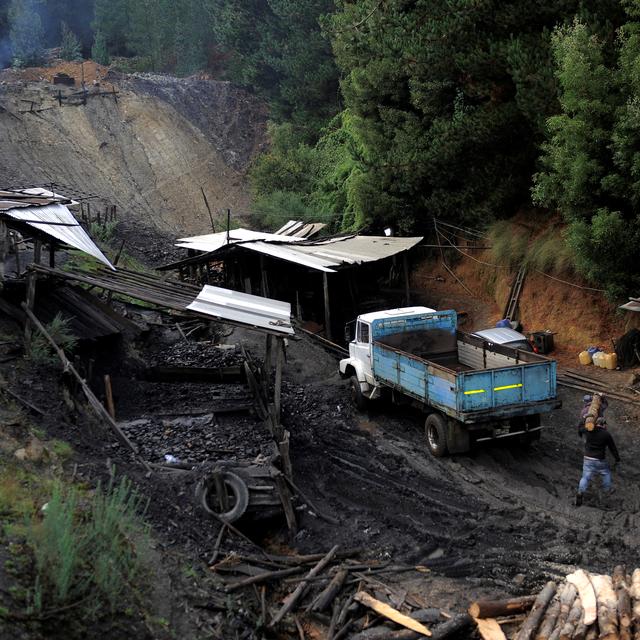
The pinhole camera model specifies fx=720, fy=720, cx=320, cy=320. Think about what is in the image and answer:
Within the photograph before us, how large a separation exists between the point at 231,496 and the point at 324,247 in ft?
47.7

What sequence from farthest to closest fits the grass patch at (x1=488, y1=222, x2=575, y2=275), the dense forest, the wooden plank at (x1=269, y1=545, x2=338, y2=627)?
the grass patch at (x1=488, y1=222, x2=575, y2=275)
the dense forest
the wooden plank at (x1=269, y1=545, x2=338, y2=627)

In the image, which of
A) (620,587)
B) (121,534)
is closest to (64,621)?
(121,534)

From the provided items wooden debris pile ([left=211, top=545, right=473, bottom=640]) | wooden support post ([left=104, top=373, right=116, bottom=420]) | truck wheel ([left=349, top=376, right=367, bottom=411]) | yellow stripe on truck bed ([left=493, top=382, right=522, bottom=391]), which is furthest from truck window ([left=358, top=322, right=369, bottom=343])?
wooden debris pile ([left=211, top=545, right=473, bottom=640])

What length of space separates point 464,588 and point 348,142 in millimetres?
26053

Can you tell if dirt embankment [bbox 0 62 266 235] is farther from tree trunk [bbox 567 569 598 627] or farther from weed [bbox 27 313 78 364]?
tree trunk [bbox 567 569 598 627]

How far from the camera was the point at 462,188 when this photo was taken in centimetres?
2366

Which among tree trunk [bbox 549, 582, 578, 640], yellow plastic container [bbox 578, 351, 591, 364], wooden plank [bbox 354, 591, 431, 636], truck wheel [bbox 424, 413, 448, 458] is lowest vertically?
yellow plastic container [bbox 578, 351, 591, 364]

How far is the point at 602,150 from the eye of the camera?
54.1ft

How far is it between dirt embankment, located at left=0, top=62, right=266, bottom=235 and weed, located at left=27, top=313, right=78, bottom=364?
972 inches

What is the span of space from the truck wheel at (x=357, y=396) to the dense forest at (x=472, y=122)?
642 centimetres

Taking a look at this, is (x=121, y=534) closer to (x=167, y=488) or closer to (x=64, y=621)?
(x=64, y=621)

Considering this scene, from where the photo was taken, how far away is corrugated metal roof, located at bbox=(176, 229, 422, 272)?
69.2 ft

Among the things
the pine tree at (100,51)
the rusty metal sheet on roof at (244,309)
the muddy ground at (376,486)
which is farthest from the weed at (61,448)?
the pine tree at (100,51)

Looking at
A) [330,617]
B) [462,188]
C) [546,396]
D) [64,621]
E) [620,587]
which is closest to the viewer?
[64,621]
